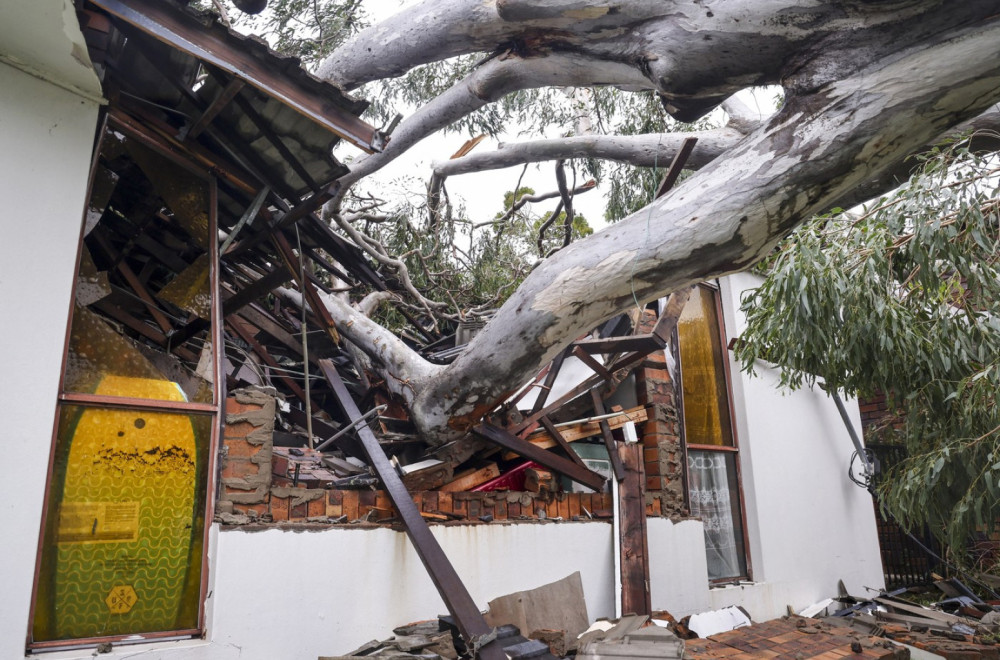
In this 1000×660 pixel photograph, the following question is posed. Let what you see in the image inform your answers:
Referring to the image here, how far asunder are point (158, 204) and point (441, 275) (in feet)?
16.3

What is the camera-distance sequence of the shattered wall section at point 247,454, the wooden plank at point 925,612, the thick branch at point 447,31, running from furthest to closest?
the wooden plank at point 925,612, the thick branch at point 447,31, the shattered wall section at point 247,454

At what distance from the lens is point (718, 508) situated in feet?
23.9

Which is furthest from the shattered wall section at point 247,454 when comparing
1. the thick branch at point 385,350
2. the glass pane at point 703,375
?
the glass pane at point 703,375

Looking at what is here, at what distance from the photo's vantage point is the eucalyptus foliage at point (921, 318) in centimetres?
463

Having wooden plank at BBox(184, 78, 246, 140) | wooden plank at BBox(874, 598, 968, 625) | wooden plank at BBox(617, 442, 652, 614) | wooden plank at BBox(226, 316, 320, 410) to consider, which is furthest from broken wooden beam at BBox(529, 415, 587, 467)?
wooden plank at BBox(874, 598, 968, 625)

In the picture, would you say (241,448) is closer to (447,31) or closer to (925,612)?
(447,31)

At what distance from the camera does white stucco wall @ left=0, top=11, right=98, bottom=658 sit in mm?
2975

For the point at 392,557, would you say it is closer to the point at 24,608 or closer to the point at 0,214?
the point at 24,608

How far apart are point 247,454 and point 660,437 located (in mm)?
3849

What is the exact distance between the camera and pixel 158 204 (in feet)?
15.9

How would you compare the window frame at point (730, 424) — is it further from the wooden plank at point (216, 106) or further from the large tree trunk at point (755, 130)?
the wooden plank at point (216, 106)

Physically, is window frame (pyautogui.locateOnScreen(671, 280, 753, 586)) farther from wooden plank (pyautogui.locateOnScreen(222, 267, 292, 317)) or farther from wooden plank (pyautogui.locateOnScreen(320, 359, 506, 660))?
wooden plank (pyautogui.locateOnScreen(222, 267, 292, 317))

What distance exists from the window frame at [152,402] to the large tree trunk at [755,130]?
1745mm

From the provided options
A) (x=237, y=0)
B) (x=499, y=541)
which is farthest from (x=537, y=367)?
(x=237, y=0)
